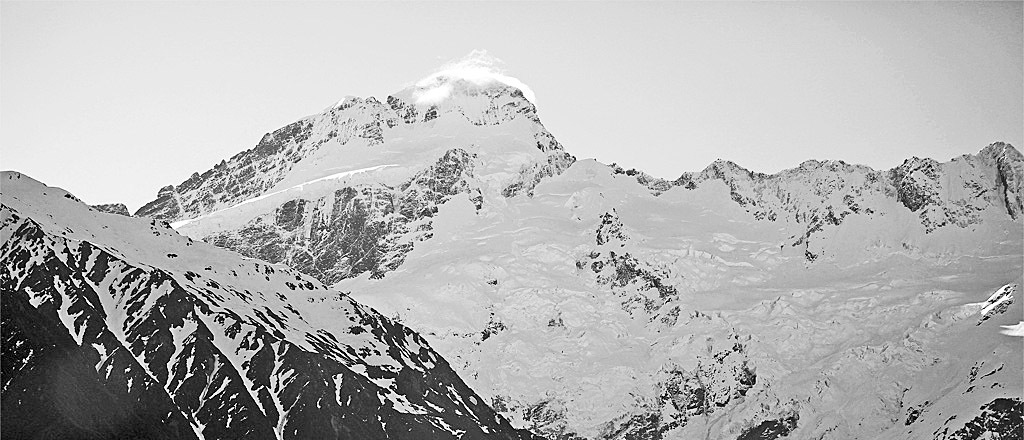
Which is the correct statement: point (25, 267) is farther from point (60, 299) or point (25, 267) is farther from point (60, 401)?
point (60, 401)

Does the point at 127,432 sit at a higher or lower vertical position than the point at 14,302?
lower

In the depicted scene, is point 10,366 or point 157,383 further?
point 157,383

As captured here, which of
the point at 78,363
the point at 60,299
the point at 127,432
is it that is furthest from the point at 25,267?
the point at 127,432

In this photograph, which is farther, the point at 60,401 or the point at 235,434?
the point at 235,434

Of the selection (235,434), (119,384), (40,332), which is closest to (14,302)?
(40,332)

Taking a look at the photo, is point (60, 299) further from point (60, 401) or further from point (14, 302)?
point (60, 401)

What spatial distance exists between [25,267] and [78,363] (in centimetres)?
1863

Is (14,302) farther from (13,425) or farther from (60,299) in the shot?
(13,425)

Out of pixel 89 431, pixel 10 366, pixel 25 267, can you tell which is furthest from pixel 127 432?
pixel 25 267

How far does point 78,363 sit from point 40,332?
6524 mm

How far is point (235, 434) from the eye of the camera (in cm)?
19775

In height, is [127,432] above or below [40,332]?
below

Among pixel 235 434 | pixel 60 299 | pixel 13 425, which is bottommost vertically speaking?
pixel 235 434

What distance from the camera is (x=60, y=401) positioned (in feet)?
594
